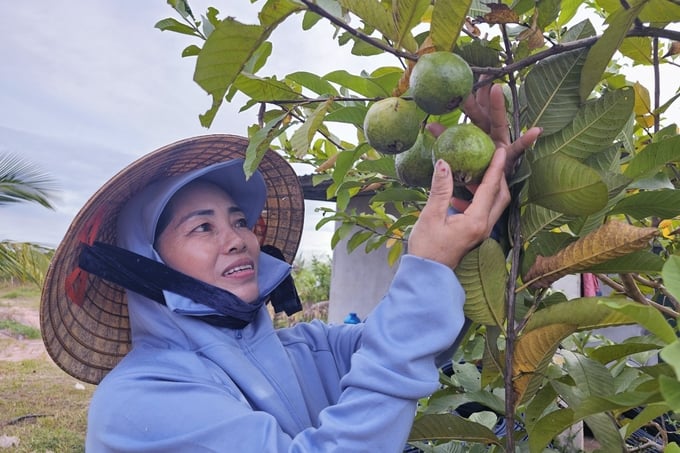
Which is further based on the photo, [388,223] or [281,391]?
[388,223]

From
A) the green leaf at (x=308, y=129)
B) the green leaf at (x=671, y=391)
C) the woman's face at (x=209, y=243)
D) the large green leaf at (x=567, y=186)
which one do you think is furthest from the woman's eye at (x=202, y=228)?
the green leaf at (x=671, y=391)

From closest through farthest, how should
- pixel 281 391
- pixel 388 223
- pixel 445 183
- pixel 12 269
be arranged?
pixel 445 183 → pixel 281 391 → pixel 388 223 → pixel 12 269

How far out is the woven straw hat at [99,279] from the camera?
113 centimetres

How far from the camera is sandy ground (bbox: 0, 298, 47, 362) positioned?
804 centimetres

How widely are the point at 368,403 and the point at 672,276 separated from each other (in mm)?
414

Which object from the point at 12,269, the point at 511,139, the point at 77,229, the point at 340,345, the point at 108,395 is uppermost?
the point at 511,139

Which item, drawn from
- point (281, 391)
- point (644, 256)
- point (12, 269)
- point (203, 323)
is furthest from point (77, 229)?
point (12, 269)

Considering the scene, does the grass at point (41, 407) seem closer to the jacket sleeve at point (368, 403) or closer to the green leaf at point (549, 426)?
the jacket sleeve at point (368, 403)

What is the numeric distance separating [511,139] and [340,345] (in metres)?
0.64

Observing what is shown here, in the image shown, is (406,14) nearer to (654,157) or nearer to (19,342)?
(654,157)

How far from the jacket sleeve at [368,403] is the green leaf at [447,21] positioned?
0.85ft

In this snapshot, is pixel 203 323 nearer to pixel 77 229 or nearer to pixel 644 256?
pixel 77 229

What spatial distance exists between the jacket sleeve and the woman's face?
0.31m

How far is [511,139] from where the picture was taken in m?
0.78
